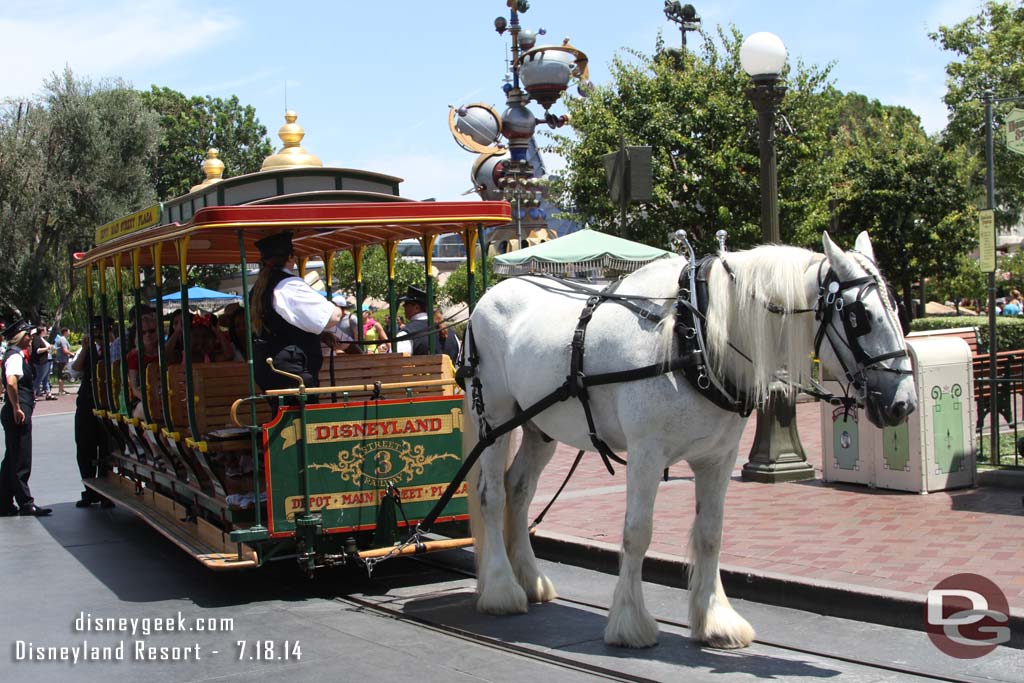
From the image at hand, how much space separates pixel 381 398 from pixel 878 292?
3.84 metres

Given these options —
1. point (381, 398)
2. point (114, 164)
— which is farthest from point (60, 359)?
point (381, 398)

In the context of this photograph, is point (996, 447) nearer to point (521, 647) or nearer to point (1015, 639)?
point (1015, 639)

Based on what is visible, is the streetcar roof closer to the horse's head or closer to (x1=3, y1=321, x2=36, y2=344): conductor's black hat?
(x1=3, y1=321, x2=36, y2=344): conductor's black hat

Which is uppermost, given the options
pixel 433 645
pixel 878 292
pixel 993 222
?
pixel 993 222

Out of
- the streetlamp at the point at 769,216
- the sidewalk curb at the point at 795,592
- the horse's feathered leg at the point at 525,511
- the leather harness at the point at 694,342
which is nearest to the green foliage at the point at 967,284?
the streetlamp at the point at 769,216

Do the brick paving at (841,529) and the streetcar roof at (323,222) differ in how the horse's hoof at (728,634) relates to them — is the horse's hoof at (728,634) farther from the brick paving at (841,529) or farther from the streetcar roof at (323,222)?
the streetcar roof at (323,222)

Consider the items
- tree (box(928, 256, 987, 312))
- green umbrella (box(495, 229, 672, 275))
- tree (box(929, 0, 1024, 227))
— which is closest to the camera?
green umbrella (box(495, 229, 672, 275))

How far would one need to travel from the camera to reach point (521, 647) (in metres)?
5.82

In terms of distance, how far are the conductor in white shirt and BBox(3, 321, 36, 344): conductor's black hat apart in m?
4.83

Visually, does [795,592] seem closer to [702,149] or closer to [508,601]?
[508,601]

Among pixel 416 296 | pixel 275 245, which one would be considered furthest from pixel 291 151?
pixel 275 245

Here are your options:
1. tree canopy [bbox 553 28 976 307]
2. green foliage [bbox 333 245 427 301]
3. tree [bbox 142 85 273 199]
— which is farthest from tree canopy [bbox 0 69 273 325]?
tree canopy [bbox 553 28 976 307]

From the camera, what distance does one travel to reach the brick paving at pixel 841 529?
6.57m

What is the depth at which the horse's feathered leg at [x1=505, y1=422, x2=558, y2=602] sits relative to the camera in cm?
681
